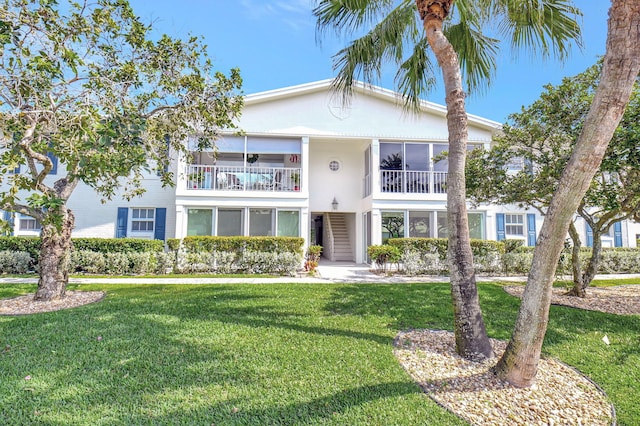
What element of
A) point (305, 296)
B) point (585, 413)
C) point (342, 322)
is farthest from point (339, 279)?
point (585, 413)

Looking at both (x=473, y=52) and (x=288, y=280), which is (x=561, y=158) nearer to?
(x=473, y=52)

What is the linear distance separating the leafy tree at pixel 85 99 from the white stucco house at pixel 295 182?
5.52 meters

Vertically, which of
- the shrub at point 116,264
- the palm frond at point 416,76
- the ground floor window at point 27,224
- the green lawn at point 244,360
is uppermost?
the palm frond at point 416,76

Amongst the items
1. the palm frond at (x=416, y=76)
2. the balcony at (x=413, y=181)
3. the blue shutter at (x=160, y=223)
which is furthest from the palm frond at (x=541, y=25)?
the blue shutter at (x=160, y=223)

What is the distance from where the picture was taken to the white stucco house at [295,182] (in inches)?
541

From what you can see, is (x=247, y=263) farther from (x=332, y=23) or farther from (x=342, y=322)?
(x=332, y=23)

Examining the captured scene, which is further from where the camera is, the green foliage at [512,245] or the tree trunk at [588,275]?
the green foliage at [512,245]

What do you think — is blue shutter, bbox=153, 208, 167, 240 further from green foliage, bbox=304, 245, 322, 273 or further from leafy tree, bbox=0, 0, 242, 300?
green foliage, bbox=304, 245, 322, 273

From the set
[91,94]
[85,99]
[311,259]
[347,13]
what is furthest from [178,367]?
[311,259]

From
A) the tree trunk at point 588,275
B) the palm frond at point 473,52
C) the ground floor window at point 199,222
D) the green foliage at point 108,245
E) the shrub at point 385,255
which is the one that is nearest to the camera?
the palm frond at point 473,52

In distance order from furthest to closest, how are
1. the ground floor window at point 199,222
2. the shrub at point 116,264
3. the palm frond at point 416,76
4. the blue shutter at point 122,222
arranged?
the blue shutter at point 122,222 → the ground floor window at point 199,222 → the shrub at point 116,264 → the palm frond at point 416,76

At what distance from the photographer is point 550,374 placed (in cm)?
382

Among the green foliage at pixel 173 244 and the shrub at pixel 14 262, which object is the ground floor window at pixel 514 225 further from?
the shrub at pixel 14 262

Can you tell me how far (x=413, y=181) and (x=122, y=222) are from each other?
44.1ft
